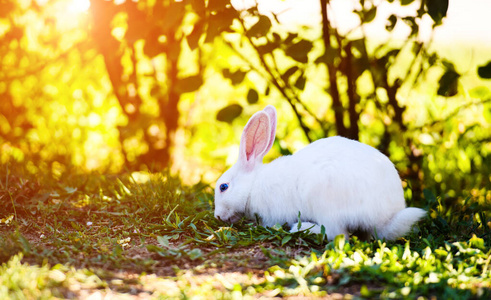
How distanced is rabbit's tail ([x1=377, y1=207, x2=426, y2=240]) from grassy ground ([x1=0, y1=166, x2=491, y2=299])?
0.23 feet

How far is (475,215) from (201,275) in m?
2.28

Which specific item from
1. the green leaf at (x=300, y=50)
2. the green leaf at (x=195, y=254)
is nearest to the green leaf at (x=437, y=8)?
the green leaf at (x=300, y=50)

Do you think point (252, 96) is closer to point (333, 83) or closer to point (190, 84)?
→ point (190, 84)

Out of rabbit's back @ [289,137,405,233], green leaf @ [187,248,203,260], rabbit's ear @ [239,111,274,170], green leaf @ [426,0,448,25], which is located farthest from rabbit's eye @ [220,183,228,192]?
green leaf @ [426,0,448,25]

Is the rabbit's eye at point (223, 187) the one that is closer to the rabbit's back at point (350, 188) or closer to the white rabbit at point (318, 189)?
the white rabbit at point (318, 189)

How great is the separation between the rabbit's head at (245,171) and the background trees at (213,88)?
16 centimetres

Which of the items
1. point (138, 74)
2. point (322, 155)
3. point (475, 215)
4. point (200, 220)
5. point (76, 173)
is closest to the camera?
point (322, 155)

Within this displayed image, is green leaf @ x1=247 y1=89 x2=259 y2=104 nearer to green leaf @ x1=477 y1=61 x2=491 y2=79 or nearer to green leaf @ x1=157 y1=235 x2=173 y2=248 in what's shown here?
green leaf @ x1=157 y1=235 x2=173 y2=248

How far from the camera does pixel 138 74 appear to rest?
532 centimetres

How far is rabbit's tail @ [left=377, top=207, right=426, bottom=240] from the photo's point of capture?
9.89 ft

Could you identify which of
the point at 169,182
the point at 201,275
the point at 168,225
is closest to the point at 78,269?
the point at 201,275

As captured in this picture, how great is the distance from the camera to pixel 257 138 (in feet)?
12.0

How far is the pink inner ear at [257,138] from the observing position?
361 centimetres

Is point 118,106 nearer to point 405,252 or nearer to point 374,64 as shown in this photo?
point 374,64
